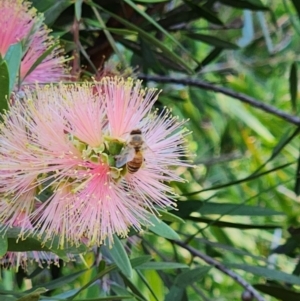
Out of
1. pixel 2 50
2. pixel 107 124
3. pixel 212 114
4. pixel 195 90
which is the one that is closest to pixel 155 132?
pixel 107 124

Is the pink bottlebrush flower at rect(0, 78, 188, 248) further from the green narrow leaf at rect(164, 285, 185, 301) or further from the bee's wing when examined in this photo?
the green narrow leaf at rect(164, 285, 185, 301)

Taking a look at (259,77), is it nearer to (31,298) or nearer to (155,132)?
(155,132)

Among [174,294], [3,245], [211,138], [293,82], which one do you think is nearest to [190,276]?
[174,294]

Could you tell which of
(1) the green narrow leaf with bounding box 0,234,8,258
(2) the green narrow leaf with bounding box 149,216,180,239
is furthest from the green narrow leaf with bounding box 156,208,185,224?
(1) the green narrow leaf with bounding box 0,234,8,258

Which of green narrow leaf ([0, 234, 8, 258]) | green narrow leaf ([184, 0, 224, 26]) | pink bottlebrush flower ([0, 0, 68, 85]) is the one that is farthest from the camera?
green narrow leaf ([184, 0, 224, 26])

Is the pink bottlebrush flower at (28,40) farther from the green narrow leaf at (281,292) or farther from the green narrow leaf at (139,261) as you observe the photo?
the green narrow leaf at (281,292)

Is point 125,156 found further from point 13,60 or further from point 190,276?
point 190,276
